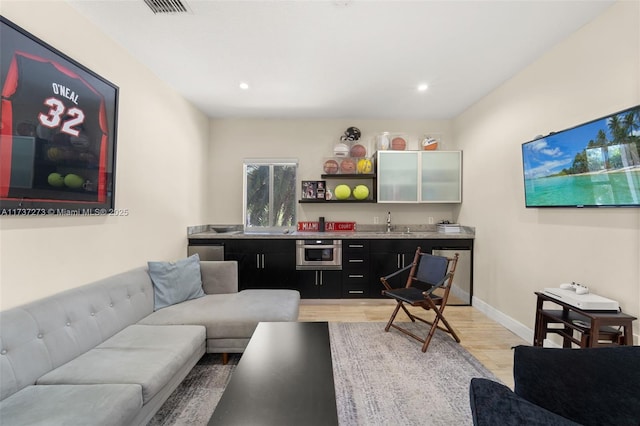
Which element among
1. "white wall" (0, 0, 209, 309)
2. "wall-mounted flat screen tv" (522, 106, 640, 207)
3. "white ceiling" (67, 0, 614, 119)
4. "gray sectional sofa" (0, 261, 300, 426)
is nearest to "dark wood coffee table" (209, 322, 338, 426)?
"gray sectional sofa" (0, 261, 300, 426)

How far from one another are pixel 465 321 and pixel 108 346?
370 cm

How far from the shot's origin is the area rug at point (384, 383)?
1.80 m

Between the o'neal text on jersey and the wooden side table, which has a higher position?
the o'neal text on jersey

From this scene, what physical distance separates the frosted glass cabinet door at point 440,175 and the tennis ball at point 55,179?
4283 mm

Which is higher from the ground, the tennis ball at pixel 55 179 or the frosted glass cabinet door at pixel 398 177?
the frosted glass cabinet door at pixel 398 177

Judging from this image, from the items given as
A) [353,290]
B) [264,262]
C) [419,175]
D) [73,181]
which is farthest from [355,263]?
[73,181]

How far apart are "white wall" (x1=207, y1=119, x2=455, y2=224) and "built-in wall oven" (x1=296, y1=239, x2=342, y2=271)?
0.73 metres

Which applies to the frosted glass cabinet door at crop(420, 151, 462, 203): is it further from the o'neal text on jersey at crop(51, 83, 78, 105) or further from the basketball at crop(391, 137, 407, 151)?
the o'neal text on jersey at crop(51, 83, 78, 105)

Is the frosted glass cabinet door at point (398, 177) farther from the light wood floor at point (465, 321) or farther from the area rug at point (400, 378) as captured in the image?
the area rug at point (400, 378)

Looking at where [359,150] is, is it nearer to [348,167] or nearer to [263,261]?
[348,167]

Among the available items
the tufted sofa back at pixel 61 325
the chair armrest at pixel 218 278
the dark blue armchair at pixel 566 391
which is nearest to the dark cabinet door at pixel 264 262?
the chair armrest at pixel 218 278

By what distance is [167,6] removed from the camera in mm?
2023

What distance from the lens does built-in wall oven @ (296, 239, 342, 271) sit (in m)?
4.04

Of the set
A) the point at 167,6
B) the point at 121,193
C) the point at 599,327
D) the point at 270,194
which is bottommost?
the point at 599,327
